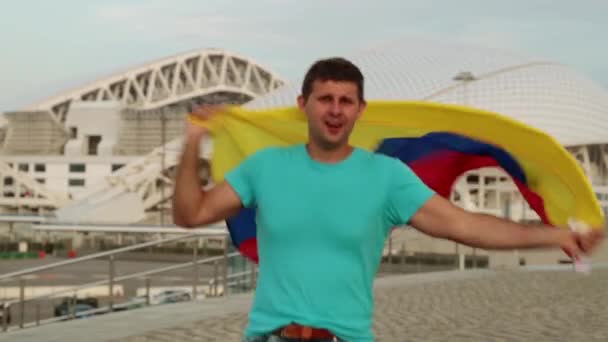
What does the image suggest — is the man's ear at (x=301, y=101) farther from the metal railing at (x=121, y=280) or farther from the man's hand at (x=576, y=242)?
the metal railing at (x=121, y=280)

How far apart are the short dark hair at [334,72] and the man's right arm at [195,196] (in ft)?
1.17

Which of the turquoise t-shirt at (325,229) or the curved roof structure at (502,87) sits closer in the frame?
the turquoise t-shirt at (325,229)

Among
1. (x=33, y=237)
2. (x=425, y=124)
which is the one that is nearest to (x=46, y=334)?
(x=425, y=124)

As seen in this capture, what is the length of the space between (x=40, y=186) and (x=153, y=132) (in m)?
15.3

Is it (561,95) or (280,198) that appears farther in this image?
(561,95)

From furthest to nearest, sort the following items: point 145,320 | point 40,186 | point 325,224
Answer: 1. point 40,186
2. point 145,320
3. point 325,224

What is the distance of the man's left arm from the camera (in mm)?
3205

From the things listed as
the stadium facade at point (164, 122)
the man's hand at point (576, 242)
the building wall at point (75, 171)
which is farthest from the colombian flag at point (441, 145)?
the building wall at point (75, 171)

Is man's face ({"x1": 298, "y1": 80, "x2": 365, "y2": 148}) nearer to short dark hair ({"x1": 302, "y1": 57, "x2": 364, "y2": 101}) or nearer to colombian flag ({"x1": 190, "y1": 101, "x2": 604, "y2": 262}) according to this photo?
short dark hair ({"x1": 302, "y1": 57, "x2": 364, "y2": 101})

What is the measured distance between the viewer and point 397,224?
3234 mm

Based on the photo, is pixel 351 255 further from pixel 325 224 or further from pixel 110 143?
pixel 110 143

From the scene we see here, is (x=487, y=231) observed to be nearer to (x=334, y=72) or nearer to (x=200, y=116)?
(x=334, y=72)

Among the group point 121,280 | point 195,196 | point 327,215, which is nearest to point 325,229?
point 327,215

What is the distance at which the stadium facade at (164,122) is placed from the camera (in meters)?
77.4
